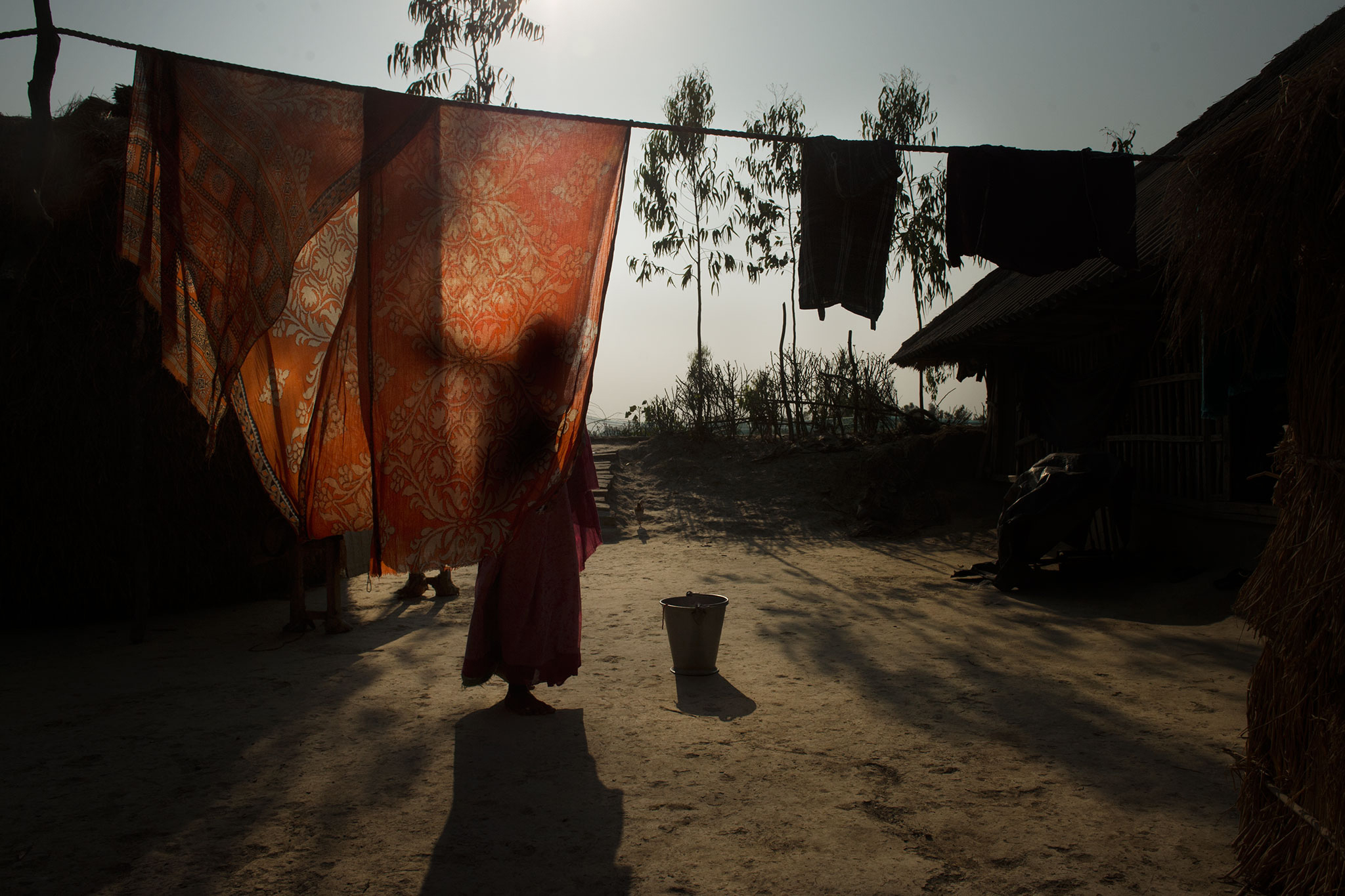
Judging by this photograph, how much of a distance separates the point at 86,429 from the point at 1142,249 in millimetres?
7109

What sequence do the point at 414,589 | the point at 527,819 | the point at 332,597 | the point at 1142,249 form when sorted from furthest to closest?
the point at 414,589
the point at 1142,249
the point at 332,597
the point at 527,819

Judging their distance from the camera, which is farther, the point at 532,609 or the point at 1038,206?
the point at 1038,206

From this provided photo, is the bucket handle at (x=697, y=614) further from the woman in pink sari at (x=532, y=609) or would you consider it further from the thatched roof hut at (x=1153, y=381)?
the thatched roof hut at (x=1153, y=381)

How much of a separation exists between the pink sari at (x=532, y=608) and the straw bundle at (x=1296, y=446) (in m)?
2.07

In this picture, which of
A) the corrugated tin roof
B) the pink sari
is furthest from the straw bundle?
the corrugated tin roof

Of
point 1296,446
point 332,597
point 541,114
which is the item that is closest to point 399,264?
point 541,114

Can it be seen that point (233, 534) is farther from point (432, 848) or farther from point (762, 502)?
point (762, 502)

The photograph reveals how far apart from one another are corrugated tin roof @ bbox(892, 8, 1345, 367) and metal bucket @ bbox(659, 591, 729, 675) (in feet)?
10.7

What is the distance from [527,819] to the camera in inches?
88.7

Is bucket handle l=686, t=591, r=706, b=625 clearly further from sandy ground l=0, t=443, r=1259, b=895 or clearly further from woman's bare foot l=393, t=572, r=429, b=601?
woman's bare foot l=393, t=572, r=429, b=601

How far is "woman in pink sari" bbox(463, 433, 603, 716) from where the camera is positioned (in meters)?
2.99

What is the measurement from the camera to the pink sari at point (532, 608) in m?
2.99

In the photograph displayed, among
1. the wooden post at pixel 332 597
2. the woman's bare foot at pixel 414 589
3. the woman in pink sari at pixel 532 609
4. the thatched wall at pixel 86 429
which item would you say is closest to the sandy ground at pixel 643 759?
the wooden post at pixel 332 597

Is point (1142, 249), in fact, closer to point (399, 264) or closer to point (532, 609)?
point (532, 609)
